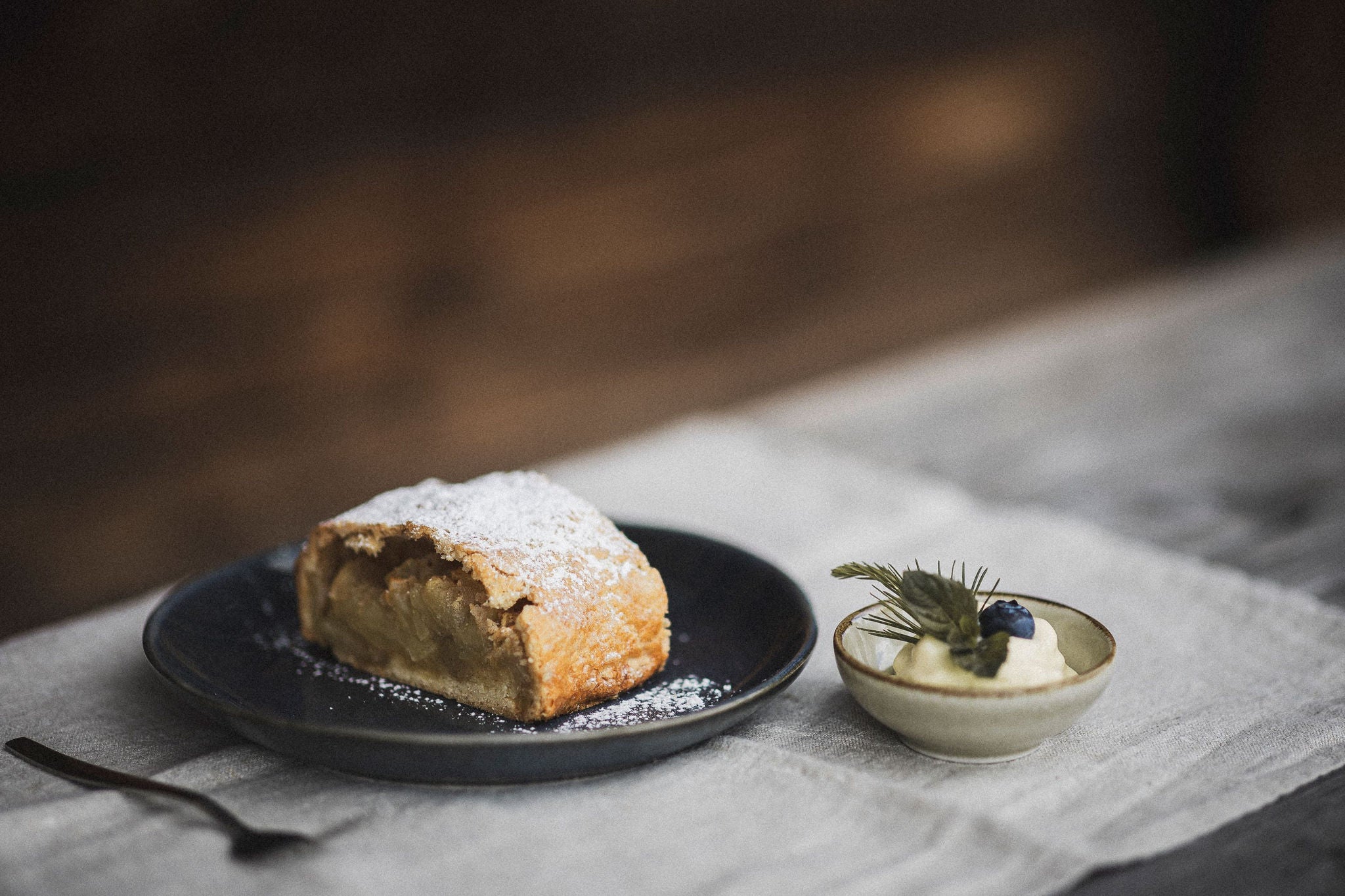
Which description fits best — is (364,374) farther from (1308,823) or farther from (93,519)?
(1308,823)

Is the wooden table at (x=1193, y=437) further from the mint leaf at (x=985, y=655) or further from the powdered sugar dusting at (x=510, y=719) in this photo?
the powdered sugar dusting at (x=510, y=719)

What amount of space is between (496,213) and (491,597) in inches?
122

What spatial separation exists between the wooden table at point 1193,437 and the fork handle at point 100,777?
0.90 meters

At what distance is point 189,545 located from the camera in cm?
397

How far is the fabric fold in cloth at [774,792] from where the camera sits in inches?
48.1

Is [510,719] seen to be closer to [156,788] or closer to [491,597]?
[491,597]

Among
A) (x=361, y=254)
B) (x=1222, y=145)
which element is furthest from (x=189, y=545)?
(x=1222, y=145)

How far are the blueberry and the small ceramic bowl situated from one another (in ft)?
0.24

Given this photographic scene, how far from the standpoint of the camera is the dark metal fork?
4.11 feet

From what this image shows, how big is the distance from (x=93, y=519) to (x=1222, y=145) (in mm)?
5976

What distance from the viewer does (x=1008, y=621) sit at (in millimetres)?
1379

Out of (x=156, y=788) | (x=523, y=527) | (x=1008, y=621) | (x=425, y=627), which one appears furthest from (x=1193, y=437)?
(x=156, y=788)

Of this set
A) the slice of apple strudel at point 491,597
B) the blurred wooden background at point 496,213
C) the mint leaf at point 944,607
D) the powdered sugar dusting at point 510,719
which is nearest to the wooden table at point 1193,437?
the mint leaf at point 944,607

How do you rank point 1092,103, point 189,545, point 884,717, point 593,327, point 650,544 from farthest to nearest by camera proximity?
1. point 1092,103
2. point 593,327
3. point 189,545
4. point 650,544
5. point 884,717
